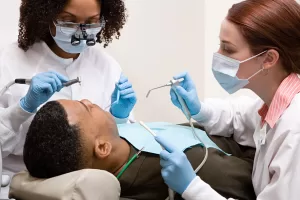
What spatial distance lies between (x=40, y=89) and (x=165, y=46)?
46.8 inches

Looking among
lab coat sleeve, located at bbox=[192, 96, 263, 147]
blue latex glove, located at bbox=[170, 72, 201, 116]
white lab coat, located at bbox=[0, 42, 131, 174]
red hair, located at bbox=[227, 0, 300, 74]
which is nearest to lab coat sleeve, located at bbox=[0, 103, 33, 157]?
white lab coat, located at bbox=[0, 42, 131, 174]

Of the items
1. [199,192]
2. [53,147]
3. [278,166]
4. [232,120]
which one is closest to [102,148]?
[53,147]

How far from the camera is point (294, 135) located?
1.31 meters

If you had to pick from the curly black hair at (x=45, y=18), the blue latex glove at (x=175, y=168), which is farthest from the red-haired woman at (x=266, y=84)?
the curly black hair at (x=45, y=18)

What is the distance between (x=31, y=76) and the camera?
1.87 meters

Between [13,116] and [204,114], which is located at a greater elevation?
[13,116]

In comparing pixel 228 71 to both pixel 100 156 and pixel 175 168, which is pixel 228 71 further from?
pixel 100 156

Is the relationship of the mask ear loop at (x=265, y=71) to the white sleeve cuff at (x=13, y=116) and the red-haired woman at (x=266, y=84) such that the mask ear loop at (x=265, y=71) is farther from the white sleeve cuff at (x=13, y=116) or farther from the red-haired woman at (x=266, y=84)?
the white sleeve cuff at (x=13, y=116)

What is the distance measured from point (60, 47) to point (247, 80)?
33.3 inches

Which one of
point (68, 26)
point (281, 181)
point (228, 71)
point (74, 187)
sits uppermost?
point (68, 26)

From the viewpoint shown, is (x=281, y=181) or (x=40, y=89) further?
(x=40, y=89)

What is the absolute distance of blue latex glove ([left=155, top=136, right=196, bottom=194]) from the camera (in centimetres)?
134

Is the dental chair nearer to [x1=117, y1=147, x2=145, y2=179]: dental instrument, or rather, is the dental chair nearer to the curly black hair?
[x1=117, y1=147, x2=145, y2=179]: dental instrument

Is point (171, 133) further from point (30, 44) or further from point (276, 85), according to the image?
point (30, 44)
